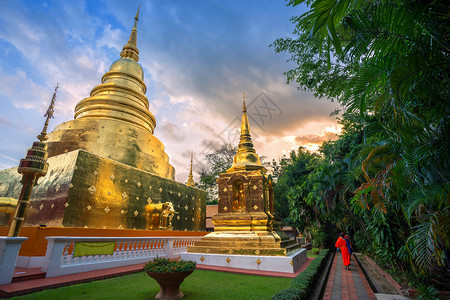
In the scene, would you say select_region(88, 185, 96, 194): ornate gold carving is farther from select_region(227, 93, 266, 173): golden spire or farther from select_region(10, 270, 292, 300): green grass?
select_region(227, 93, 266, 173): golden spire

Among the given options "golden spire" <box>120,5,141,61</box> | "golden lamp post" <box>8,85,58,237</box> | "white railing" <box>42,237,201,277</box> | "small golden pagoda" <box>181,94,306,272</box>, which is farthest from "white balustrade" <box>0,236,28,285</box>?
"golden spire" <box>120,5,141,61</box>

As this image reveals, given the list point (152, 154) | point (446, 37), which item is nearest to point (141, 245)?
point (152, 154)

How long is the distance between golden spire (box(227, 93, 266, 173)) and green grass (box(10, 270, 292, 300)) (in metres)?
4.57

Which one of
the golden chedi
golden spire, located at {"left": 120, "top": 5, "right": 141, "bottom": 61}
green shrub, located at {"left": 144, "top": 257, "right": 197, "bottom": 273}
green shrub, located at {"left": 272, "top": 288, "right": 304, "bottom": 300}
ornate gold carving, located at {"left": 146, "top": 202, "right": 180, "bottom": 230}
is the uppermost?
golden spire, located at {"left": 120, "top": 5, "right": 141, "bottom": 61}

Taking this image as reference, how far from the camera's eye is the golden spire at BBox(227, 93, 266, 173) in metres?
9.83

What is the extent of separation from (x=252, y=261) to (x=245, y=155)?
4423 mm

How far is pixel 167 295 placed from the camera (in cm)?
412

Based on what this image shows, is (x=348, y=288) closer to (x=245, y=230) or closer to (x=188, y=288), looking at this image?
(x=245, y=230)

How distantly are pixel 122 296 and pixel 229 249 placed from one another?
4.29 metres

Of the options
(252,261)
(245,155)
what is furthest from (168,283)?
(245,155)

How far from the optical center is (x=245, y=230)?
8453mm

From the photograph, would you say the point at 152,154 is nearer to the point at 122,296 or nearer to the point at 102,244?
the point at 102,244

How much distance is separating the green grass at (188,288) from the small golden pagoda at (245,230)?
121 centimetres

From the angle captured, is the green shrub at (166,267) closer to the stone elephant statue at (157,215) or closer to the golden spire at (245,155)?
the golden spire at (245,155)
